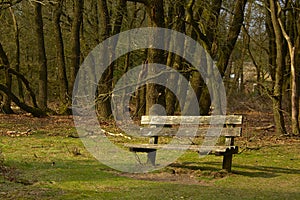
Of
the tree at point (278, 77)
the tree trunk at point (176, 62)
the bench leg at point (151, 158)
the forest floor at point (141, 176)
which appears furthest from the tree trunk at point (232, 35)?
the bench leg at point (151, 158)

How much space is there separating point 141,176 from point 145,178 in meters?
0.17

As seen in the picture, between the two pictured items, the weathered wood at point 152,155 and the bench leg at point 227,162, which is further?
the weathered wood at point 152,155

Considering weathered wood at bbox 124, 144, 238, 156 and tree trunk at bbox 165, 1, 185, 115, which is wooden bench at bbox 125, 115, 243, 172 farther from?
tree trunk at bbox 165, 1, 185, 115

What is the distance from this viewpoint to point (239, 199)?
673cm

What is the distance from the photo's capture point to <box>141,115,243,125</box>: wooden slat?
342 inches

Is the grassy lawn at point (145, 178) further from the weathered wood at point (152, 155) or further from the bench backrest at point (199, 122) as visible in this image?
the bench backrest at point (199, 122)

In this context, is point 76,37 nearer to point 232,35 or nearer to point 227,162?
→ point 232,35

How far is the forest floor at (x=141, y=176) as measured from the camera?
691 centimetres

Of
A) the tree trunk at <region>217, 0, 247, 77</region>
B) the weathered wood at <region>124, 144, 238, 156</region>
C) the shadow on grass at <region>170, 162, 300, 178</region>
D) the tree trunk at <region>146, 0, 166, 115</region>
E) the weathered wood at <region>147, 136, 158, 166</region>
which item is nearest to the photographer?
the weathered wood at <region>124, 144, 238, 156</region>

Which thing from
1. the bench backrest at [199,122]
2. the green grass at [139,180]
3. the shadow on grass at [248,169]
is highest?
the bench backrest at [199,122]

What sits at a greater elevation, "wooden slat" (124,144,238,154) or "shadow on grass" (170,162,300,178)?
"wooden slat" (124,144,238,154)

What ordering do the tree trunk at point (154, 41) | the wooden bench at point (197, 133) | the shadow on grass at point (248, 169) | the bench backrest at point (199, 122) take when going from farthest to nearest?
1. the tree trunk at point (154, 41)
2. the shadow on grass at point (248, 169)
3. the bench backrest at point (199, 122)
4. the wooden bench at point (197, 133)

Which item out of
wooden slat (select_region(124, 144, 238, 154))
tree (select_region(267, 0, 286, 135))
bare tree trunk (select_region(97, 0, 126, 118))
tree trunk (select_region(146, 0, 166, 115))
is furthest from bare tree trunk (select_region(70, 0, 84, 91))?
wooden slat (select_region(124, 144, 238, 154))

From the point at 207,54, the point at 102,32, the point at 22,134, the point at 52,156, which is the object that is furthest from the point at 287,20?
the point at 52,156
